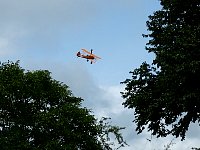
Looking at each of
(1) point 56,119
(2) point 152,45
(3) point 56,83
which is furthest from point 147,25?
(3) point 56,83

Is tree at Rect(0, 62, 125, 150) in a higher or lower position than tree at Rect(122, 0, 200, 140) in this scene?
higher

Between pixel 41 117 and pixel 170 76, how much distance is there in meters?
24.0

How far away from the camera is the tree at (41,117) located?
50.4 m

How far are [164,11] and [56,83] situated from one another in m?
25.2

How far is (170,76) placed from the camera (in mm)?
30734

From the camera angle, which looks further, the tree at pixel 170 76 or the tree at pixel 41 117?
the tree at pixel 41 117

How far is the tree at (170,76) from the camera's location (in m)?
30.4

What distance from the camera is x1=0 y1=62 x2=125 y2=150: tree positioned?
50.4 metres

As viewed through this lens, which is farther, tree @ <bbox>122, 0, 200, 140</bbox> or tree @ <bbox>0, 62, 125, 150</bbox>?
tree @ <bbox>0, 62, 125, 150</bbox>

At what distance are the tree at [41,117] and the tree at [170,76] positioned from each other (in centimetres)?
1718

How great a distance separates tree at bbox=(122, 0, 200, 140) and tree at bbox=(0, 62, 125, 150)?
17180mm

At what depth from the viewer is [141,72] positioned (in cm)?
3466

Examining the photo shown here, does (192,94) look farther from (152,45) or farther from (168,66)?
(152,45)

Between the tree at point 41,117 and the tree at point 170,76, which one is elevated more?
the tree at point 41,117
